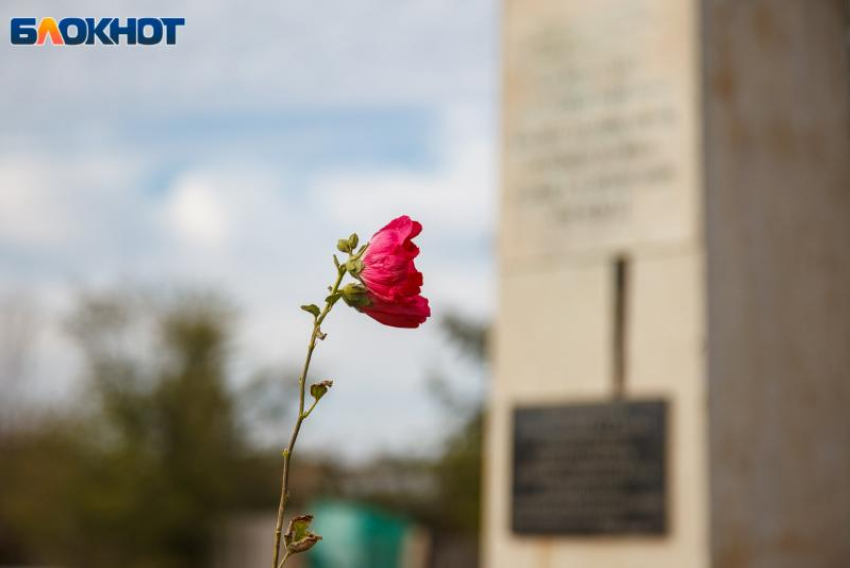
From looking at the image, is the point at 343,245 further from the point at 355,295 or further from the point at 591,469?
the point at 591,469

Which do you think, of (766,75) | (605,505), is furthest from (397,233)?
(766,75)

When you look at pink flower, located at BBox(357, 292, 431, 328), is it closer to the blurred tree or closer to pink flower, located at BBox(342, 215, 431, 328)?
pink flower, located at BBox(342, 215, 431, 328)

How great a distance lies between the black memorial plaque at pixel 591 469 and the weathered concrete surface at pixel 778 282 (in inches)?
8.6

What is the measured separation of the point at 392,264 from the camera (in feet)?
2.67

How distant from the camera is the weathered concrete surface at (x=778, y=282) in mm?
4637

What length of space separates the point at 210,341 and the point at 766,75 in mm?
12302

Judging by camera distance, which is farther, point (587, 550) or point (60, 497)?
point (60, 497)

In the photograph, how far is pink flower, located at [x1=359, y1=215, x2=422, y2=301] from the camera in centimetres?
81

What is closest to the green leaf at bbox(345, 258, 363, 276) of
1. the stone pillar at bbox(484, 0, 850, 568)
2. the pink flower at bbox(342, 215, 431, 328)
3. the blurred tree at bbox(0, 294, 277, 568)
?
the pink flower at bbox(342, 215, 431, 328)

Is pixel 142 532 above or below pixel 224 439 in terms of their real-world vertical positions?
below

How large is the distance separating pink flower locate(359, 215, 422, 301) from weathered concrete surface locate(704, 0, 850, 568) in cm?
386

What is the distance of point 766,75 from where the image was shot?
5.04 meters

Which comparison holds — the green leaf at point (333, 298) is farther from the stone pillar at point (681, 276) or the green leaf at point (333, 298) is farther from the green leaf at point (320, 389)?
the stone pillar at point (681, 276)

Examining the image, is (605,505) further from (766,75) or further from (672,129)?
(766,75)
